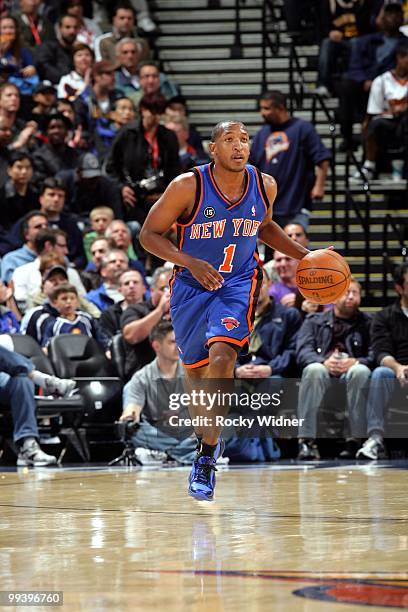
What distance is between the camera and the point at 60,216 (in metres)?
11.5

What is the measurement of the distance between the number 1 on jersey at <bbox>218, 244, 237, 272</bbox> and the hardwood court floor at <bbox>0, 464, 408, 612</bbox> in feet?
3.99

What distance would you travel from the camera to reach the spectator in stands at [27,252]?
35.6ft

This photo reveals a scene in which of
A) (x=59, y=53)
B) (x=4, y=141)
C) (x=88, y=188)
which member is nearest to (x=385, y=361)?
(x=88, y=188)

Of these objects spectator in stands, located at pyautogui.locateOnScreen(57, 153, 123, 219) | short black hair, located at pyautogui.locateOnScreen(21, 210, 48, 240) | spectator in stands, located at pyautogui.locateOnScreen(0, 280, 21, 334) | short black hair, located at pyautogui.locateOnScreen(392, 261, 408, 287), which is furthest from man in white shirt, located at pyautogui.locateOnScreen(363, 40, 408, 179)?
spectator in stands, located at pyautogui.locateOnScreen(0, 280, 21, 334)

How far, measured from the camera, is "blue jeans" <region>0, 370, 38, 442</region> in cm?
880

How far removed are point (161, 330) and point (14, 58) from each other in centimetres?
571

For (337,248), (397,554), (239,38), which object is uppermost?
(239,38)

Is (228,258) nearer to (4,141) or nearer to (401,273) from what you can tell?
(401,273)

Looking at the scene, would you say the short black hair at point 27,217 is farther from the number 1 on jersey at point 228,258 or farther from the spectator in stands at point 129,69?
the number 1 on jersey at point 228,258

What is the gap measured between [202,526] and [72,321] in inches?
186

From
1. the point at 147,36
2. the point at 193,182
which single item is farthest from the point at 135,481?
the point at 147,36

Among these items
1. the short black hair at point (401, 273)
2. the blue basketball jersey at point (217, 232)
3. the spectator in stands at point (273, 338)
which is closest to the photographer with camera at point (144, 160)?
the spectator in stands at point (273, 338)

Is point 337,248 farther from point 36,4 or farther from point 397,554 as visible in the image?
point 397,554

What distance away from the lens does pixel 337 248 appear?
12.3 m
